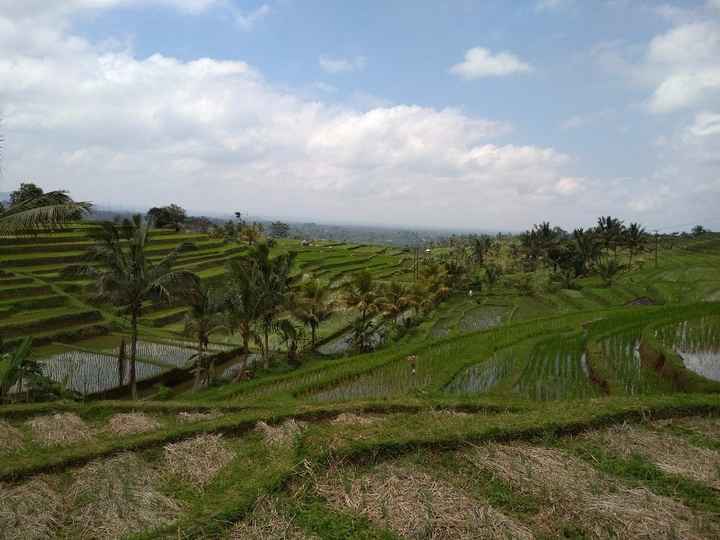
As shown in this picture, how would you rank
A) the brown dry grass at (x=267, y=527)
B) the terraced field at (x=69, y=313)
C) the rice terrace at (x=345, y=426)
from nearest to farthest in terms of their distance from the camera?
the brown dry grass at (x=267, y=527), the rice terrace at (x=345, y=426), the terraced field at (x=69, y=313)

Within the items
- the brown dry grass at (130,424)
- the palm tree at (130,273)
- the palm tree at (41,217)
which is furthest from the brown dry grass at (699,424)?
the palm tree at (130,273)

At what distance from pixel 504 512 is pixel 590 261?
130 ft

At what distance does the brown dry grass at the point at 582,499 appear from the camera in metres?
4.09

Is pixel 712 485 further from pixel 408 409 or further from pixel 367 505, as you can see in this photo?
pixel 408 409

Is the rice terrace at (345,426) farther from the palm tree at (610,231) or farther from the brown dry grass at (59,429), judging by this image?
the palm tree at (610,231)

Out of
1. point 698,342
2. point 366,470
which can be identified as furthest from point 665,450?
point 698,342

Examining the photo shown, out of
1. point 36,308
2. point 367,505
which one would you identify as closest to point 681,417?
point 367,505

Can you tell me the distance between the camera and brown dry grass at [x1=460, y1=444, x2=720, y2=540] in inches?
161

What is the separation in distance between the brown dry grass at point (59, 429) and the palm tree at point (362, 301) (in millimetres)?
11586

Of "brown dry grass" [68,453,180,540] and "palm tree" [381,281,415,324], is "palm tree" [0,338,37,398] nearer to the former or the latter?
"brown dry grass" [68,453,180,540]

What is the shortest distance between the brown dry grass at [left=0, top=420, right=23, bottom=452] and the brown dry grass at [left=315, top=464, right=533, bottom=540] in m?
4.30

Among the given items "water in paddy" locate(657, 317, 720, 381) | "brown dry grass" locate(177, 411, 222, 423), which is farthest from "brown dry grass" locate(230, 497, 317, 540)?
"water in paddy" locate(657, 317, 720, 381)

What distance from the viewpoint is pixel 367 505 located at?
174 inches

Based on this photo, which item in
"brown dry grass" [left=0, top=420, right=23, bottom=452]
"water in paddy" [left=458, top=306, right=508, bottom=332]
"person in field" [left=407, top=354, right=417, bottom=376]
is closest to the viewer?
"brown dry grass" [left=0, top=420, right=23, bottom=452]
